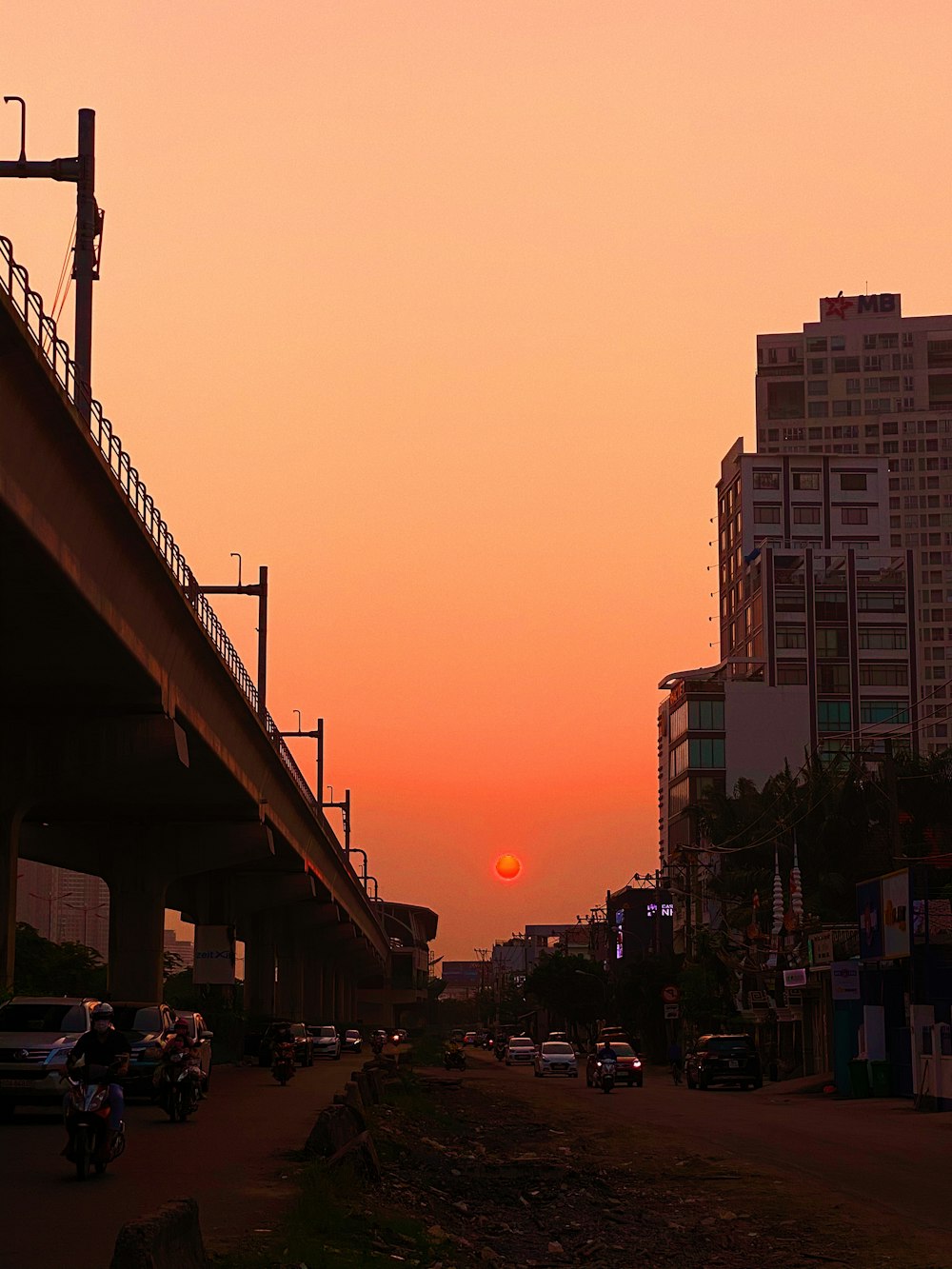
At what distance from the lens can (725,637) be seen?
174 m

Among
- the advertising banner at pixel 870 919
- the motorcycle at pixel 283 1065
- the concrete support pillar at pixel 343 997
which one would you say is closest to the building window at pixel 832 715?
the concrete support pillar at pixel 343 997

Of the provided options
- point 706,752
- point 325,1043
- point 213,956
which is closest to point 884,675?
point 706,752

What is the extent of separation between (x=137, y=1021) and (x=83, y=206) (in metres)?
14.4

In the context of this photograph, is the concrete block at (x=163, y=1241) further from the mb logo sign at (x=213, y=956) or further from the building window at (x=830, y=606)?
the building window at (x=830, y=606)

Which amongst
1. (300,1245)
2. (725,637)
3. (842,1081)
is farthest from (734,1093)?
(725,637)

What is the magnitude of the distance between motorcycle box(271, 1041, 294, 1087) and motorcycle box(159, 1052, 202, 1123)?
15998mm

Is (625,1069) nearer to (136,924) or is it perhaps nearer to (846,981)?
(846,981)

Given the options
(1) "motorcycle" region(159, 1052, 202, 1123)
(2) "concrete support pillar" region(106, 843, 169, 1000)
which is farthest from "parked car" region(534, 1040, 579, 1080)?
(1) "motorcycle" region(159, 1052, 202, 1123)

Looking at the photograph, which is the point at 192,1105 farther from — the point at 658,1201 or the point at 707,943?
the point at 707,943

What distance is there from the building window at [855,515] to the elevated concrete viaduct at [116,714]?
3905 inches

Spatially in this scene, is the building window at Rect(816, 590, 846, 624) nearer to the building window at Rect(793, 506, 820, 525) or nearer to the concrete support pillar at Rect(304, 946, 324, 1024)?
the building window at Rect(793, 506, 820, 525)

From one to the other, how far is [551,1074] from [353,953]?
74.4 meters

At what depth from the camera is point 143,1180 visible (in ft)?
59.9

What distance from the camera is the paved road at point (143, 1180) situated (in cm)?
1358
